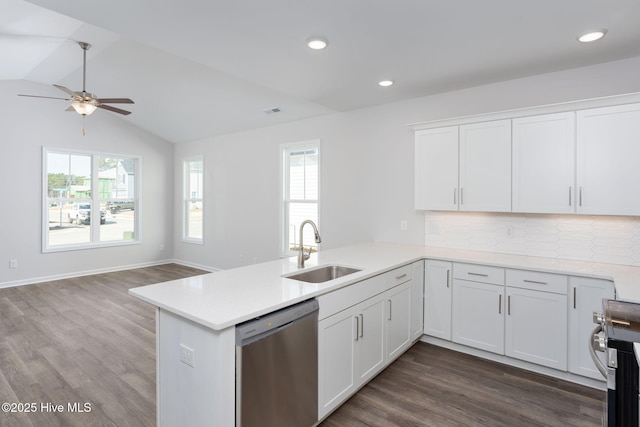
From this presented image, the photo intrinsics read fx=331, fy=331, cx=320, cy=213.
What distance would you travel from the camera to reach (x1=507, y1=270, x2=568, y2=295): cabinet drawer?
259 cm

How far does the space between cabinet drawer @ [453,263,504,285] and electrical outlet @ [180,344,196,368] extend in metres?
2.41

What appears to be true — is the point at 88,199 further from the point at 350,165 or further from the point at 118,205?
the point at 350,165

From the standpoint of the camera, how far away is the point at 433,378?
2686 mm

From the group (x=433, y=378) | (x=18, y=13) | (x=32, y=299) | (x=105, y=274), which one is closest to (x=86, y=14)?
(x=18, y=13)

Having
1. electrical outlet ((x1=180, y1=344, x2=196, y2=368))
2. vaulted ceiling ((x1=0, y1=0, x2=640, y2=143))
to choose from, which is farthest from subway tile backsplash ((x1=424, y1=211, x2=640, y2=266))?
electrical outlet ((x1=180, y1=344, x2=196, y2=368))

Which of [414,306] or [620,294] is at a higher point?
[620,294]

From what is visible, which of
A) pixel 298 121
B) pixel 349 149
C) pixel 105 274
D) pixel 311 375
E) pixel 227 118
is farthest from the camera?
pixel 105 274

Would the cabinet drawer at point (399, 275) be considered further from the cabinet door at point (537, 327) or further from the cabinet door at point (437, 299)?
the cabinet door at point (537, 327)

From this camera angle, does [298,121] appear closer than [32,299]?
No

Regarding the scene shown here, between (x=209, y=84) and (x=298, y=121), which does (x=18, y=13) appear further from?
(x=298, y=121)

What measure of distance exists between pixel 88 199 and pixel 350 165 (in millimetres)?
5200

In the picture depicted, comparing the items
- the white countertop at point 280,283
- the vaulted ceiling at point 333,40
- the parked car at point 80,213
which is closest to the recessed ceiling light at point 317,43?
the vaulted ceiling at point 333,40

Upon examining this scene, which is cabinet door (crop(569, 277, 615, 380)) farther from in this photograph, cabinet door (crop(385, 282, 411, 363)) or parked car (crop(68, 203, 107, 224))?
parked car (crop(68, 203, 107, 224))

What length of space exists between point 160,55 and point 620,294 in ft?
16.4
